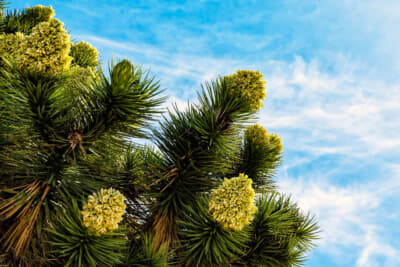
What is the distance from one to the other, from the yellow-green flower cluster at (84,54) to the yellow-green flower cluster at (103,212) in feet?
15.2

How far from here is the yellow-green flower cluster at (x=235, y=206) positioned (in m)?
4.42

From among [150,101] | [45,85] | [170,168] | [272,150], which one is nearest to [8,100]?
[45,85]

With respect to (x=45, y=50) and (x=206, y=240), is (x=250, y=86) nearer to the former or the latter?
(x=206, y=240)

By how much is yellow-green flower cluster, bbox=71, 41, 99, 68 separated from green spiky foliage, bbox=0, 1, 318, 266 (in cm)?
300

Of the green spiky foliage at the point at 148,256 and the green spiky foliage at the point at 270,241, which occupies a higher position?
the green spiky foliage at the point at 270,241

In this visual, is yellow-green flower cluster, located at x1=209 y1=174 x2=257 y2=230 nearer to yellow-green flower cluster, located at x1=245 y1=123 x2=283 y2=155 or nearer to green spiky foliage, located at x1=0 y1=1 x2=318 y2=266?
green spiky foliage, located at x1=0 y1=1 x2=318 y2=266

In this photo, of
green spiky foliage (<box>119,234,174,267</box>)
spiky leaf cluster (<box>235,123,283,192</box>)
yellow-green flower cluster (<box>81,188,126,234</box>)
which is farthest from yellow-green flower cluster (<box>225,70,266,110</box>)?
green spiky foliage (<box>119,234,174,267</box>)

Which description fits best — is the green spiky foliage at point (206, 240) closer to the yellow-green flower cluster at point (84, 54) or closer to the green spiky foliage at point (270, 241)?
the green spiky foliage at point (270, 241)

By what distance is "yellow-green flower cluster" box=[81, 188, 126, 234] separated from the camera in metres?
4.10

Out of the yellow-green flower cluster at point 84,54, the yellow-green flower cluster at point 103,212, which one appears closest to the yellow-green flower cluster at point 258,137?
the yellow-green flower cluster at point 103,212

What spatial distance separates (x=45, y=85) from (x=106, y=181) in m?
1.61

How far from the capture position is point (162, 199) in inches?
201

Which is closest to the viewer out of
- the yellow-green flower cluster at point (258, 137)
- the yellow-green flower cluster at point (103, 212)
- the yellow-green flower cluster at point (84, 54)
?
the yellow-green flower cluster at point (103, 212)

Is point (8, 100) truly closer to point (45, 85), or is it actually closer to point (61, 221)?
point (45, 85)
